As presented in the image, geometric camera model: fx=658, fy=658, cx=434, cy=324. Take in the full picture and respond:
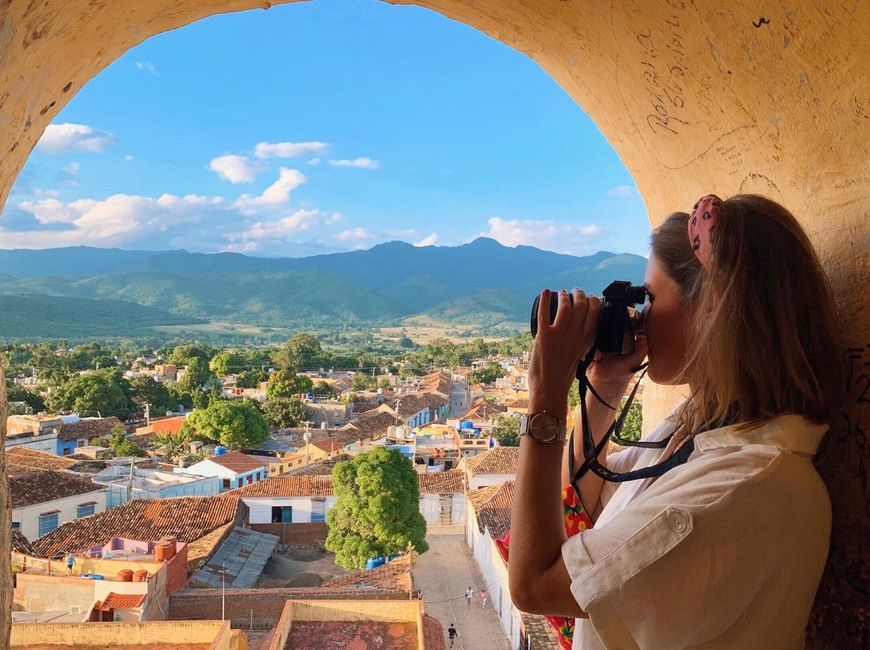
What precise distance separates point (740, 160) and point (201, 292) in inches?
4329

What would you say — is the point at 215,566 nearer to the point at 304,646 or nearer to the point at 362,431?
the point at 304,646

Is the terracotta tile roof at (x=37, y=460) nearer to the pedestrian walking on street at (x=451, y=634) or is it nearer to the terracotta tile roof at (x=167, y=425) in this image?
the terracotta tile roof at (x=167, y=425)

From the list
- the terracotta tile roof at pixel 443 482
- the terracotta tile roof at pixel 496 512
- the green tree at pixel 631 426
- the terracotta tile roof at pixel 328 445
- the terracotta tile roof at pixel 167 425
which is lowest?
the terracotta tile roof at pixel 443 482

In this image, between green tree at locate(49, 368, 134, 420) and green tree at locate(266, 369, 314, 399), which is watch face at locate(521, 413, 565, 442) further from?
green tree at locate(49, 368, 134, 420)

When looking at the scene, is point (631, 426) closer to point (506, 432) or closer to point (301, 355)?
point (506, 432)

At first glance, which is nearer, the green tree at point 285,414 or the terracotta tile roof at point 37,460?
the terracotta tile roof at point 37,460

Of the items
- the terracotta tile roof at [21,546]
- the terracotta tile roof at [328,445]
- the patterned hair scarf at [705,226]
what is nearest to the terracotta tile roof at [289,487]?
the terracotta tile roof at [328,445]

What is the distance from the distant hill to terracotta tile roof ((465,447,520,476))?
1998 inches

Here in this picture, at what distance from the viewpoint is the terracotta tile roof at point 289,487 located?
42.0 ft

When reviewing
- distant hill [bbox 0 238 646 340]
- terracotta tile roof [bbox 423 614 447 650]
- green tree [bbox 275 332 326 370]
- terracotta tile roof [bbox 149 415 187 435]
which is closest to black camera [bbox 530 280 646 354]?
terracotta tile roof [bbox 423 614 447 650]

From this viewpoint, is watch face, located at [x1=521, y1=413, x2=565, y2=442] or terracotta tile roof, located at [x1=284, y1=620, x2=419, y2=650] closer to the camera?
watch face, located at [x1=521, y1=413, x2=565, y2=442]

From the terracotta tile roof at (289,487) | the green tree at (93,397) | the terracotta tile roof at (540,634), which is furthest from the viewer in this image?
the green tree at (93,397)

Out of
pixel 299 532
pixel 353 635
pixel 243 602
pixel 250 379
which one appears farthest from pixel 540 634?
pixel 250 379

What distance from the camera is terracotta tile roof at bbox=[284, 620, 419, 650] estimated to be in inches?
233
